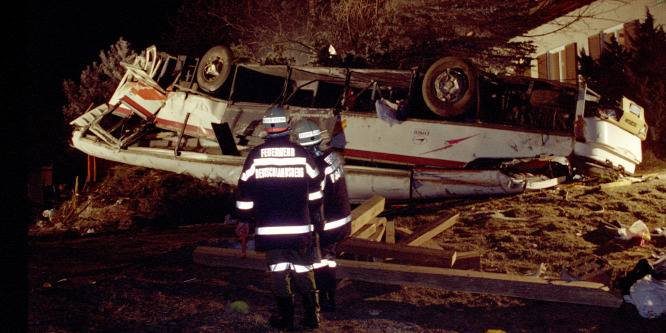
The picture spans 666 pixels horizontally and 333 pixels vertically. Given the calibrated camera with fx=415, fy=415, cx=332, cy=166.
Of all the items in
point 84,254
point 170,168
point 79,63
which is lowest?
point 84,254

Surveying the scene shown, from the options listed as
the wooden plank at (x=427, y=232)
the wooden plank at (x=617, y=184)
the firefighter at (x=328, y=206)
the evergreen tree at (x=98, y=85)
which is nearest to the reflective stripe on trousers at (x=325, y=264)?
the firefighter at (x=328, y=206)

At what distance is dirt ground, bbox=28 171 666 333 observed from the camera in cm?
293

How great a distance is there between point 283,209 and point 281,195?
98 millimetres

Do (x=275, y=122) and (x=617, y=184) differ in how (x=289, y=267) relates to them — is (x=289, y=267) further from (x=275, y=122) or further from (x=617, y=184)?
(x=617, y=184)

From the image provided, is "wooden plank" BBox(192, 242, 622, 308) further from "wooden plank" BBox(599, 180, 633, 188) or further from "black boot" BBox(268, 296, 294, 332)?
"wooden plank" BBox(599, 180, 633, 188)

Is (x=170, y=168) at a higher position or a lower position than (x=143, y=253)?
higher

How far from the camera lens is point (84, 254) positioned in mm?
5043

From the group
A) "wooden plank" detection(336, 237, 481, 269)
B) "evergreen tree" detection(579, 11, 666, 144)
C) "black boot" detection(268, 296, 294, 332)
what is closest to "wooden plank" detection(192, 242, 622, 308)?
Answer: "wooden plank" detection(336, 237, 481, 269)

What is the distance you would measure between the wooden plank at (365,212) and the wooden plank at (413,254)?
0.26 m

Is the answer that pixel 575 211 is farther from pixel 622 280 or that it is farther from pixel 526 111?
pixel 622 280

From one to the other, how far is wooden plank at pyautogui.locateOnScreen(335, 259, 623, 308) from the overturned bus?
246 centimetres

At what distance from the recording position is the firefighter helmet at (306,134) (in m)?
3.11

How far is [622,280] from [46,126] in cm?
1467

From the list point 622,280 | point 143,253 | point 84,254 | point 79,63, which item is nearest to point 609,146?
point 622,280
